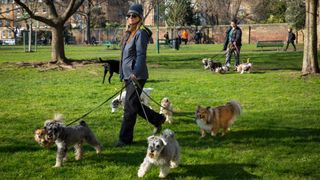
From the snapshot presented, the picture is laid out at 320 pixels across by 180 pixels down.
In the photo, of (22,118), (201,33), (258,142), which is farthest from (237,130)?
(201,33)

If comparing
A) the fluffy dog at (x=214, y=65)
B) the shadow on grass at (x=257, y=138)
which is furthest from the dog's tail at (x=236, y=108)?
the fluffy dog at (x=214, y=65)

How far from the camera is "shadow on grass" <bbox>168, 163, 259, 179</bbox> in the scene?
6418 millimetres

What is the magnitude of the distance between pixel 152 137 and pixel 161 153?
244 millimetres

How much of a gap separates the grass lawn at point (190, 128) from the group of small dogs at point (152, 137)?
200 millimetres

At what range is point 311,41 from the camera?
57.5 feet

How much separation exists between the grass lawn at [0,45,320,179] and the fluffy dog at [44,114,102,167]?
175mm

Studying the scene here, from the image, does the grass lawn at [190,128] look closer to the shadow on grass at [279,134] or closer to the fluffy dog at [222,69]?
the shadow on grass at [279,134]

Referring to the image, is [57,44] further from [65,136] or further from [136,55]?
[65,136]

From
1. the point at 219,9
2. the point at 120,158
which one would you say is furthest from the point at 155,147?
the point at 219,9

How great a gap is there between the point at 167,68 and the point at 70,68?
4846 millimetres

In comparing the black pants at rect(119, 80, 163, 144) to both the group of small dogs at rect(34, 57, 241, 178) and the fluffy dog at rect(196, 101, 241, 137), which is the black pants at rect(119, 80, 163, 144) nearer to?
the group of small dogs at rect(34, 57, 241, 178)

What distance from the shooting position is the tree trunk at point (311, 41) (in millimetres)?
17491

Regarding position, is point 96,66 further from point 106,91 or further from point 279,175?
point 279,175

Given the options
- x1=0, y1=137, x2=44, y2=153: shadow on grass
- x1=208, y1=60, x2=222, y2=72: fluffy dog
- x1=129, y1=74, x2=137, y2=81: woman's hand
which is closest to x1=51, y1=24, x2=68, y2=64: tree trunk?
x1=208, y1=60, x2=222, y2=72: fluffy dog
